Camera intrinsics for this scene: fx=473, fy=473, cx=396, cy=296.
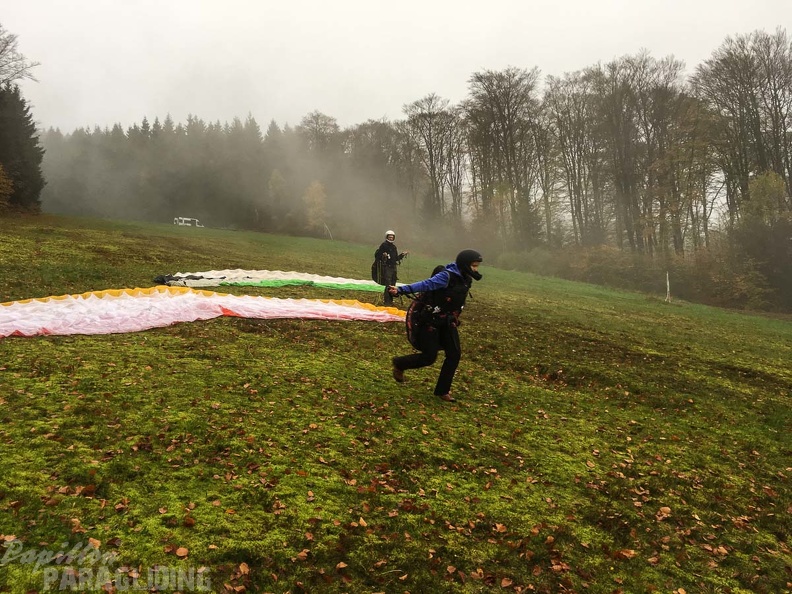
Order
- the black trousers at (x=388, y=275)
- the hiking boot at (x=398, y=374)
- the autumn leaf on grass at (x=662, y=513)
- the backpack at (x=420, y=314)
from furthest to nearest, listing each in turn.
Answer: the black trousers at (x=388, y=275) → the hiking boot at (x=398, y=374) → the backpack at (x=420, y=314) → the autumn leaf on grass at (x=662, y=513)

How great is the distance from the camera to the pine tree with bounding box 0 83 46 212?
36750 millimetres

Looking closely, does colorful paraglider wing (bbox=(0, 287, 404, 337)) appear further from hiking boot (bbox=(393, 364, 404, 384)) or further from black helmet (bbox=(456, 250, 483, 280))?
black helmet (bbox=(456, 250, 483, 280))

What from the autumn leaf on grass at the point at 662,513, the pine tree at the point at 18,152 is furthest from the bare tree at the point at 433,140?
the autumn leaf on grass at the point at 662,513

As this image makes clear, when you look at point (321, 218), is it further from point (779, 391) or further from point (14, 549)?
point (14, 549)

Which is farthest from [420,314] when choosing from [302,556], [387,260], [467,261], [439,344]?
[387,260]

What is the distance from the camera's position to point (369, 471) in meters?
5.04

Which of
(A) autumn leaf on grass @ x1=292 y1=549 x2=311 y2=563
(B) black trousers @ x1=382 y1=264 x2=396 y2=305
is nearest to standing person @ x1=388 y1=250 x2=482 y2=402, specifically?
(A) autumn leaf on grass @ x1=292 y1=549 x2=311 y2=563

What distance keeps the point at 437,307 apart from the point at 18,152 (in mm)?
45428

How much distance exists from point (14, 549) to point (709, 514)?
6.21 meters

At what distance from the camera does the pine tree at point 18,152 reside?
36.8 metres

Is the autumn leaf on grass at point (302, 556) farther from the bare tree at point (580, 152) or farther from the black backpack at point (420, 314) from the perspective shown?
the bare tree at point (580, 152)

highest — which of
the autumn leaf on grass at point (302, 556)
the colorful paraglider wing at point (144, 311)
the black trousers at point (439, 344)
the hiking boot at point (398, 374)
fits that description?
the colorful paraglider wing at point (144, 311)

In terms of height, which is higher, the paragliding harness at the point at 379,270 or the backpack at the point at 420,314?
the paragliding harness at the point at 379,270

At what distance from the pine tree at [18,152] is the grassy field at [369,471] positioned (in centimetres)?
3738
